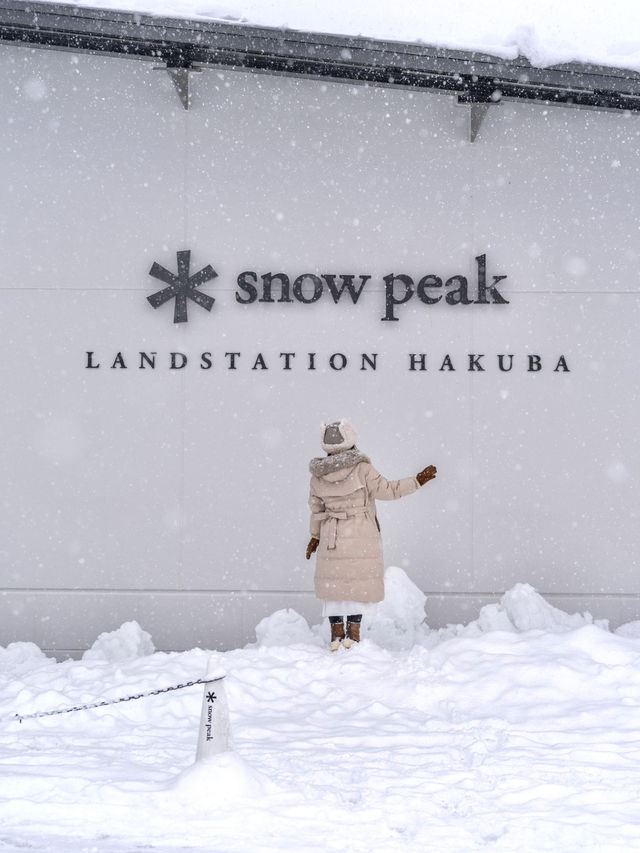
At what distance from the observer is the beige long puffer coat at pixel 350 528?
645 cm

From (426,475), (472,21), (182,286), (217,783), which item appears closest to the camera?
(217,783)

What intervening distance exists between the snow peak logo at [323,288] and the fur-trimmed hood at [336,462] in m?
1.69

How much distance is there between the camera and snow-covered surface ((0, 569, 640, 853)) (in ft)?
11.5

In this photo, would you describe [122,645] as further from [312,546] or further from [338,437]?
[338,437]

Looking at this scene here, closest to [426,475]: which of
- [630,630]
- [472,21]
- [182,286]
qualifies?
[630,630]

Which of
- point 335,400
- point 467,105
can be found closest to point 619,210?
point 467,105

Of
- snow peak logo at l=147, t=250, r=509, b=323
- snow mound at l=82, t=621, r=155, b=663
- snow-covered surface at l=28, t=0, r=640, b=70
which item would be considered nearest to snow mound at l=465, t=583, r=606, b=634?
snow peak logo at l=147, t=250, r=509, b=323

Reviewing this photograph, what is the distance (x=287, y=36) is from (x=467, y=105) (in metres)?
2.02

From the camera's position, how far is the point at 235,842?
3346 mm

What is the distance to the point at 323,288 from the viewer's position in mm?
7582

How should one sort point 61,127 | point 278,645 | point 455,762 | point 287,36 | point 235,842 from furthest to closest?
point 61,127 → point 278,645 → point 287,36 → point 455,762 → point 235,842

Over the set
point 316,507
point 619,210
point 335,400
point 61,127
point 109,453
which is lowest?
point 316,507

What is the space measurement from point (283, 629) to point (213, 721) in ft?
10.9

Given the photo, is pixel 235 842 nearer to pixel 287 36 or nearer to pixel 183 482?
pixel 183 482
